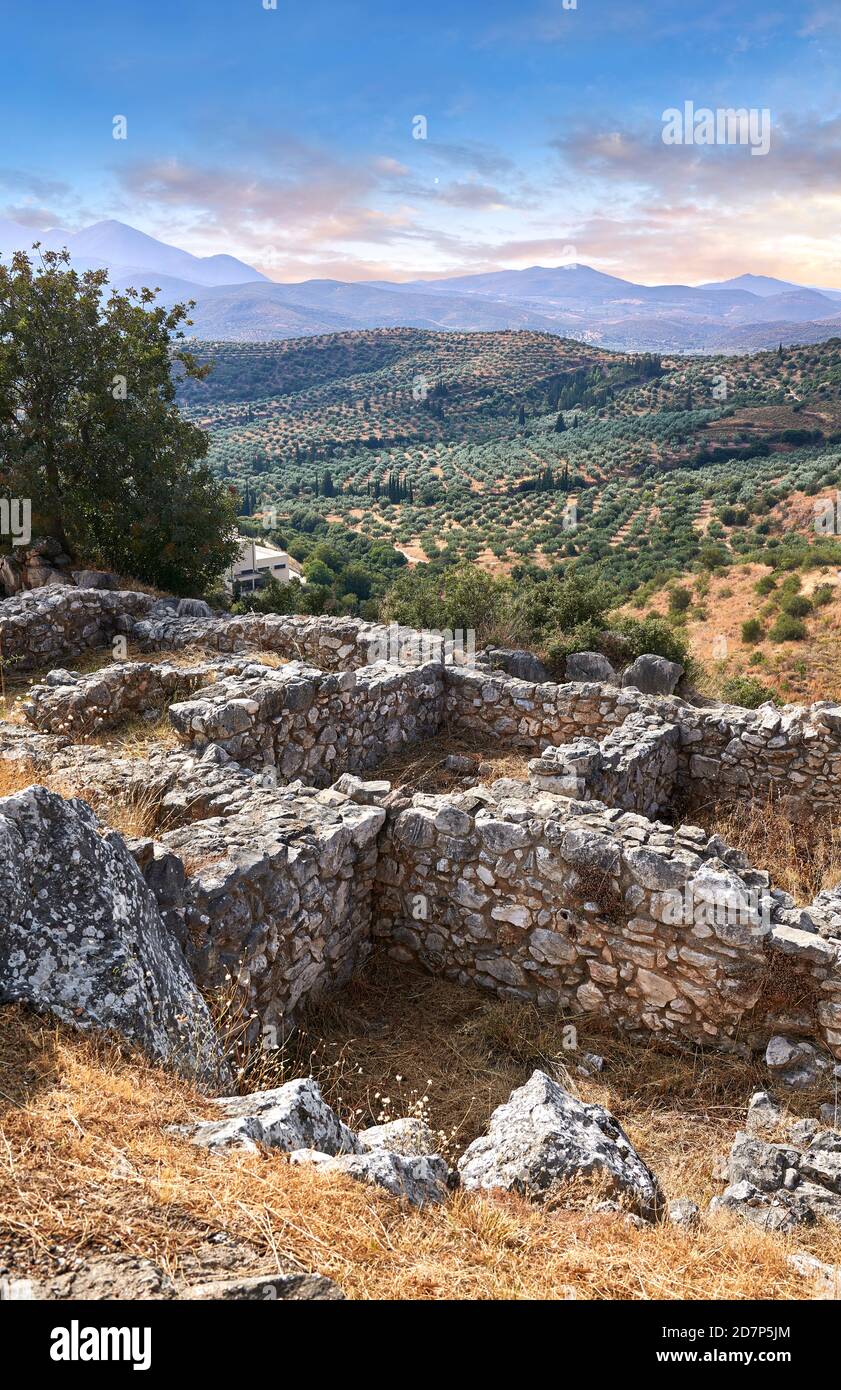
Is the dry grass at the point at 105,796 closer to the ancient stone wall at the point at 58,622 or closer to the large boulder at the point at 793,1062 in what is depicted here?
the large boulder at the point at 793,1062

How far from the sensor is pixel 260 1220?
7.82 feet

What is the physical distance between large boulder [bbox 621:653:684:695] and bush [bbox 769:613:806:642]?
1646 centimetres

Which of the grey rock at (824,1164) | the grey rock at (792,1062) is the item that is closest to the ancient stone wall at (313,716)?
the grey rock at (792,1062)

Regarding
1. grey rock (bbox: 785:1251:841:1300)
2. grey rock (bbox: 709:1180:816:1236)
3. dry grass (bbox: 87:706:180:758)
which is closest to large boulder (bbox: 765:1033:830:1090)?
grey rock (bbox: 709:1180:816:1236)

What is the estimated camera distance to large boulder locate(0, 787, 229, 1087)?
127 inches

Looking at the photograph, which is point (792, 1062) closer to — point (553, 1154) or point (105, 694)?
point (553, 1154)

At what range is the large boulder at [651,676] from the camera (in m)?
12.4

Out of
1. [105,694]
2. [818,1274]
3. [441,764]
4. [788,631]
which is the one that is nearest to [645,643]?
[441,764]

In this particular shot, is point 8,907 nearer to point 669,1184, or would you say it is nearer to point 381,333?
point 669,1184

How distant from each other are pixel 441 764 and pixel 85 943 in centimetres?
575

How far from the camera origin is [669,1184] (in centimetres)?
383

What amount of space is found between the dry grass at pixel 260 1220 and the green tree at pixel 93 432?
1308cm

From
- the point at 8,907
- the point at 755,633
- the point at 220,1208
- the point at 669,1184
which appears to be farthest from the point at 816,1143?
the point at 755,633

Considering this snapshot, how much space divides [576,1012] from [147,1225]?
348cm
